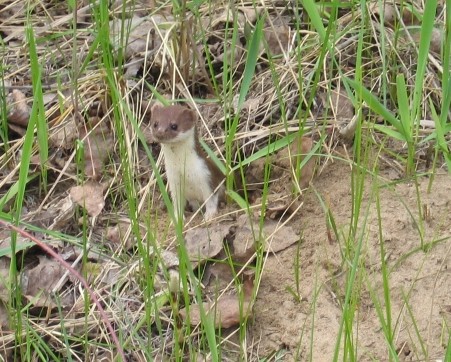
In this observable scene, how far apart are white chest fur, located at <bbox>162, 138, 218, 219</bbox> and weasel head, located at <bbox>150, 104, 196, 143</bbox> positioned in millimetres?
104

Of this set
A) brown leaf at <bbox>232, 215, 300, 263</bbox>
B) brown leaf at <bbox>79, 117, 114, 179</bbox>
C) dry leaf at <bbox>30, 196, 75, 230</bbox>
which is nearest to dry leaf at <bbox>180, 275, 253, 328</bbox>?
brown leaf at <bbox>232, 215, 300, 263</bbox>

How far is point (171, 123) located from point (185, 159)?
0.23 m

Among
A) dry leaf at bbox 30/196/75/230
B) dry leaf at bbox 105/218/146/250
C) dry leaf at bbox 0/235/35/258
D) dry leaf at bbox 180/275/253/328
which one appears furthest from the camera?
dry leaf at bbox 30/196/75/230

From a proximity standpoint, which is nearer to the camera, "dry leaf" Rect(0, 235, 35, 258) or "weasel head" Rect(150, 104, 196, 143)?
"dry leaf" Rect(0, 235, 35, 258)

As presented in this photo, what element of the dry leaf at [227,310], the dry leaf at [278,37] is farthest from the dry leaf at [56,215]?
the dry leaf at [278,37]

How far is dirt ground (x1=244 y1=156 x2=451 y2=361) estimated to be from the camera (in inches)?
142

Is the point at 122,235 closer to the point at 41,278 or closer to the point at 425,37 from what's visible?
the point at 41,278

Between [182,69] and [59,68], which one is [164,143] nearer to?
[182,69]

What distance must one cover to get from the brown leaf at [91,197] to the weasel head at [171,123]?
1.22 ft

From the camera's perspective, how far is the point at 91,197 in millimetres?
4641

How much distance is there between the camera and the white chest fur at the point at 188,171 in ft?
15.7

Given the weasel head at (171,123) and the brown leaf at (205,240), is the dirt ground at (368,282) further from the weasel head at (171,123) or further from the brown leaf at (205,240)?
the weasel head at (171,123)

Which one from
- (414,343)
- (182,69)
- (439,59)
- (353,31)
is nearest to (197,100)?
(182,69)

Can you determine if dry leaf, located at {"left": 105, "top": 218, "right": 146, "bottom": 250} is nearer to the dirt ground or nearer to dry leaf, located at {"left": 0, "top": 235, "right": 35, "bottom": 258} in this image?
dry leaf, located at {"left": 0, "top": 235, "right": 35, "bottom": 258}
